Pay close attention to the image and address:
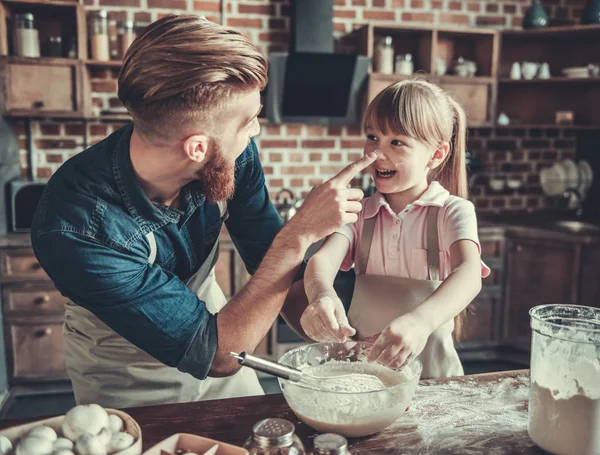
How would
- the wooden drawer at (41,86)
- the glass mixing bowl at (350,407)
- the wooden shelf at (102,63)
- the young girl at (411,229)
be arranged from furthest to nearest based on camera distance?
1. the wooden shelf at (102,63)
2. the wooden drawer at (41,86)
3. the young girl at (411,229)
4. the glass mixing bowl at (350,407)

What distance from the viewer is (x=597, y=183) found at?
3707 millimetres

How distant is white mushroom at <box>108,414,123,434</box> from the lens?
2.60ft

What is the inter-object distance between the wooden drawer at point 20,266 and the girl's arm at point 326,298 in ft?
6.28

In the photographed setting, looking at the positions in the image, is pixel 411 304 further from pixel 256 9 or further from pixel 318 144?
pixel 256 9

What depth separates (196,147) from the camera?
3.95 ft

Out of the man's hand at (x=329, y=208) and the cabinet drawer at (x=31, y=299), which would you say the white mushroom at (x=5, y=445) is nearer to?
the man's hand at (x=329, y=208)

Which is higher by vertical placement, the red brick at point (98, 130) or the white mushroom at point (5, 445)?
the red brick at point (98, 130)

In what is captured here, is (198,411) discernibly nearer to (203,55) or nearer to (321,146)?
(203,55)

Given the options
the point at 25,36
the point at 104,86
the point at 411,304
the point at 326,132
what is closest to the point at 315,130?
the point at 326,132

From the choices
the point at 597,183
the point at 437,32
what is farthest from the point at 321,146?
the point at 597,183

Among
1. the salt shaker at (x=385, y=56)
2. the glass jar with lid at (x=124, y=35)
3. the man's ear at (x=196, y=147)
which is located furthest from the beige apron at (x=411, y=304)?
the glass jar with lid at (x=124, y=35)

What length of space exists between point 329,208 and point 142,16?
2.61 metres

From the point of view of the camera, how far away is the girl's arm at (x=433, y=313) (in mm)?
981

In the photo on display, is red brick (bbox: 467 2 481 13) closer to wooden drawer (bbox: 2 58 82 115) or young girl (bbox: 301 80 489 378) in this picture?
wooden drawer (bbox: 2 58 82 115)
